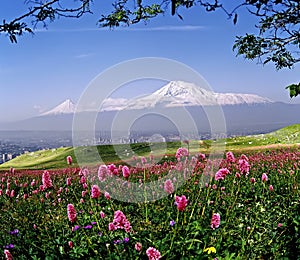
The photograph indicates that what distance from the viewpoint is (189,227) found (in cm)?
352

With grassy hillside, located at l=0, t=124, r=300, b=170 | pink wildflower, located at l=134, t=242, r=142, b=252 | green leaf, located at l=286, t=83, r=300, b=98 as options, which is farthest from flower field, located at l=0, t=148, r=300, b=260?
grassy hillside, located at l=0, t=124, r=300, b=170

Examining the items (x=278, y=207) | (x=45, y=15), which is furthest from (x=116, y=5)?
(x=278, y=207)

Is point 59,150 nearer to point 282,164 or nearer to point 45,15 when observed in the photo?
point 282,164

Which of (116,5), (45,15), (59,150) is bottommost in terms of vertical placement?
(59,150)

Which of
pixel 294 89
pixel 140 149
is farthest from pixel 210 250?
pixel 140 149

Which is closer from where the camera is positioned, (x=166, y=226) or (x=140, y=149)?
(x=166, y=226)

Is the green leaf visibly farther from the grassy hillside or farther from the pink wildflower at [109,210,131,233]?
the grassy hillside

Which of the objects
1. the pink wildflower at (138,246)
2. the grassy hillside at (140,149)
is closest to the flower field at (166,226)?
the pink wildflower at (138,246)

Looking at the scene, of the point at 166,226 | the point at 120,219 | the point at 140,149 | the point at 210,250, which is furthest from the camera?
the point at 140,149

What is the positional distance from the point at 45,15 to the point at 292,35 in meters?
4.34

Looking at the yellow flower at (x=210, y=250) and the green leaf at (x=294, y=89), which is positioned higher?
the green leaf at (x=294, y=89)

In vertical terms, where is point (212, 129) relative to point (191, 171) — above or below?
above

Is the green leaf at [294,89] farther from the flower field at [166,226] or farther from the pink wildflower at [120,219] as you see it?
the pink wildflower at [120,219]

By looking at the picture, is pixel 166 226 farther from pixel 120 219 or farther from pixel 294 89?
pixel 294 89
